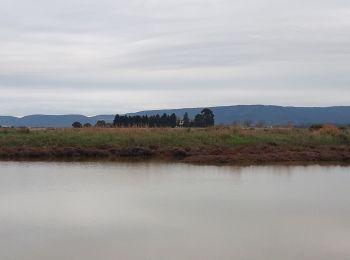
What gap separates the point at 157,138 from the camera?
2075 centimetres

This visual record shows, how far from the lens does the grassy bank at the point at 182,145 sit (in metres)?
18.4

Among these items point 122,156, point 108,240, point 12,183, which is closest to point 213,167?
point 122,156

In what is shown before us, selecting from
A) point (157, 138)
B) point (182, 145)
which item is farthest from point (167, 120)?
point (182, 145)

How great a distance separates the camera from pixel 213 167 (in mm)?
15477

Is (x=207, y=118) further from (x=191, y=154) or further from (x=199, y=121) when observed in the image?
(x=191, y=154)

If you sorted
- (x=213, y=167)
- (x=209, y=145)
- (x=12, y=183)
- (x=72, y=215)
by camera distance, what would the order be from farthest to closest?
(x=209, y=145) → (x=213, y=167) → (x=12, y=183) → (x=72, y=215)

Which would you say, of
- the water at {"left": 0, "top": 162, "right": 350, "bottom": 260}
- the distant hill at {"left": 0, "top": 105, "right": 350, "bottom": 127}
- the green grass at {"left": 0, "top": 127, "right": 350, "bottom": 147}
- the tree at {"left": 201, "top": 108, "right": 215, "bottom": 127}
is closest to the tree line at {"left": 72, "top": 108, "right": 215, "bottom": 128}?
the tree at {"left": 201, "top": 108, "right": 215, "bottom": 127}

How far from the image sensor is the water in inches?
246

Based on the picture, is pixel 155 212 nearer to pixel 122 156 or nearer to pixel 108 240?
pixel 108 240

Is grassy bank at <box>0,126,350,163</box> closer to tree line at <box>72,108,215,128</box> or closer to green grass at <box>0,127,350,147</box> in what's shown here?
green grass at <box>0,127,350,147</box>

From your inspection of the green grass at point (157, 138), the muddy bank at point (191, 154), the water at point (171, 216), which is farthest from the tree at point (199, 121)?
the water at point (171, 216)

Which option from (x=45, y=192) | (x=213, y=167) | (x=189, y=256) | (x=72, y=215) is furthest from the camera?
(x=213, y=167)

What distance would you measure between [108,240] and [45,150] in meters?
12.7

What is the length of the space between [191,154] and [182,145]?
5.35ft
